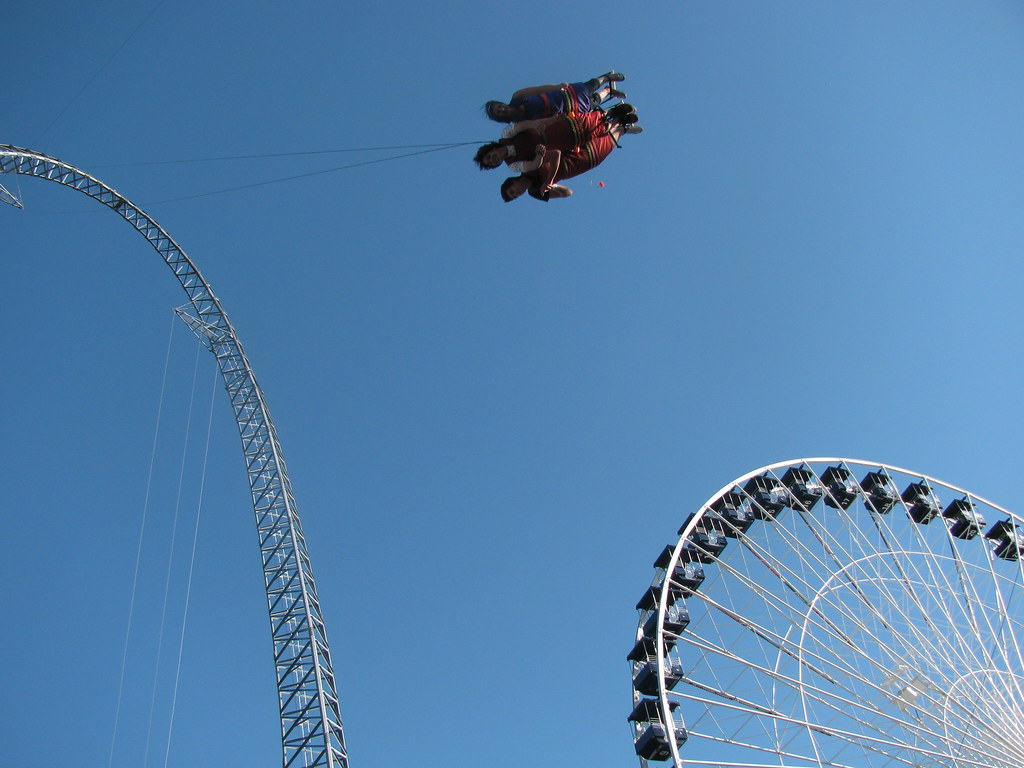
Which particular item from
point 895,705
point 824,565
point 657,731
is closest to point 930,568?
point 824,565

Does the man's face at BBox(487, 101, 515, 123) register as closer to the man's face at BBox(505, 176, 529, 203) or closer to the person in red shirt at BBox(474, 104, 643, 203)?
the person in red shirt at BBox(474, 104, 643, 203)

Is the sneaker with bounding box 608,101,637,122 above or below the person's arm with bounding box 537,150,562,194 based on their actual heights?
above

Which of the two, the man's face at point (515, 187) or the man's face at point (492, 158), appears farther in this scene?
the man's face at point (515, 187)

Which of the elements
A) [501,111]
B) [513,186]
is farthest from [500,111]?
[513,186]

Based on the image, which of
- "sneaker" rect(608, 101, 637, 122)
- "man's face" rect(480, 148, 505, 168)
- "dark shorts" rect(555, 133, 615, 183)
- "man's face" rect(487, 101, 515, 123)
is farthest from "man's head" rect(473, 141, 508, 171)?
"sneaker" rect(608, 101, 637, 122)

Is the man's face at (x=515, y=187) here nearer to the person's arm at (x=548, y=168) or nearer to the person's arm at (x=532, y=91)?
the person's arm at (x=548, y=168)

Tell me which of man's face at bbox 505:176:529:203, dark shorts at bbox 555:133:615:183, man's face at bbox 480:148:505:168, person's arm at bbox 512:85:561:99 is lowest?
man's face at bbox 505:176:529:203

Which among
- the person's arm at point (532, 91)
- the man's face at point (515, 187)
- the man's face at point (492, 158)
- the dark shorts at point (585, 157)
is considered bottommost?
the man's face at point (515, 187)

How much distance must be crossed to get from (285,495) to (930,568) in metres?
26.2

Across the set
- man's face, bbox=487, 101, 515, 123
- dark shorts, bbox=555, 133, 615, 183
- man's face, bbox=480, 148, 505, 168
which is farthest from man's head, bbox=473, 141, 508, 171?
dark shorts, bbox=555, 133, 615, 183

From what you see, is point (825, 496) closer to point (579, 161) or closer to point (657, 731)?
point (657, 731)

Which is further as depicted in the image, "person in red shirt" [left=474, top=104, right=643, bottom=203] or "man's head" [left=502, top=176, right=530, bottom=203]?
"man's head" [left=502, top=176, right=530, bottom=203]

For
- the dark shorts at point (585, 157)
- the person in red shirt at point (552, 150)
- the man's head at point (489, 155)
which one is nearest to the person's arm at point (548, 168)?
the person in red shirt at point (552, 150)

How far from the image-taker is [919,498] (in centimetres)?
3959
